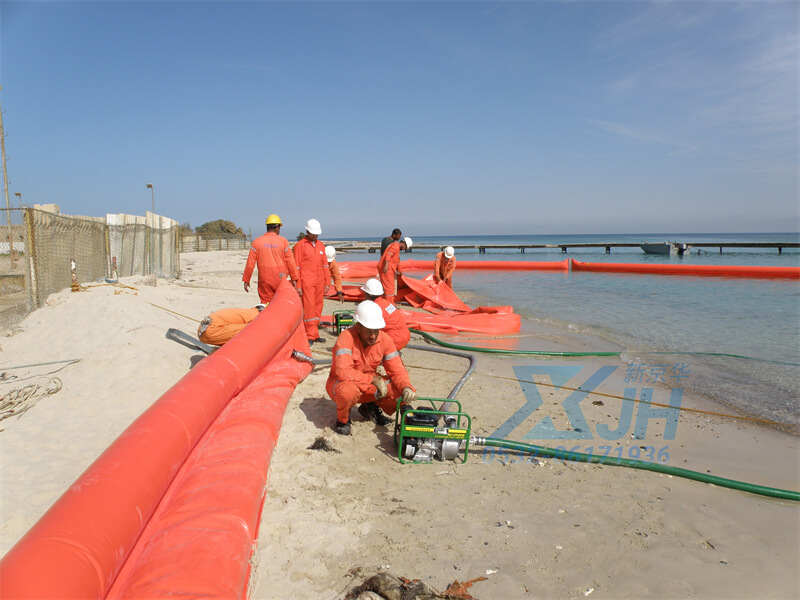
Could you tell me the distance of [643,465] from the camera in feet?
11.9

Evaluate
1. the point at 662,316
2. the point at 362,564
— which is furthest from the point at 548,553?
the point at 662,316

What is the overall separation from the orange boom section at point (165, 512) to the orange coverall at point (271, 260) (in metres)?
3.00

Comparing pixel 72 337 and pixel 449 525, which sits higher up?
pixel 72 337

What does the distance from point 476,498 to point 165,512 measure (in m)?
1.84

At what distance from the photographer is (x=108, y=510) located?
2.07 metres

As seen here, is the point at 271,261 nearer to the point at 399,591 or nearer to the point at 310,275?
the point at 310,275

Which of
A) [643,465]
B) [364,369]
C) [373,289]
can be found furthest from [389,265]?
[643,465]

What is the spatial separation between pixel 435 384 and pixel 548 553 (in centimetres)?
292

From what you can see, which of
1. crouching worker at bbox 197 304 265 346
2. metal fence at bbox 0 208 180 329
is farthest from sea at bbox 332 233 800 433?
metal fence at bbox 0 208 180 329

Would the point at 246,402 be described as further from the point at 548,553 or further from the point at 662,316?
the point at 662,316

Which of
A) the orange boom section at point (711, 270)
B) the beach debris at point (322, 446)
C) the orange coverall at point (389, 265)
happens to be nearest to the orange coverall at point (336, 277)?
the orange coverall at point (389, 265)

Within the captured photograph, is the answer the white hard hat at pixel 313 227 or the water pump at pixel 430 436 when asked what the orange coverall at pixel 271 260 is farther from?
the water pump at pixel 430 436

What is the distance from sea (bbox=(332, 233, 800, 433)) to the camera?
6.20 m

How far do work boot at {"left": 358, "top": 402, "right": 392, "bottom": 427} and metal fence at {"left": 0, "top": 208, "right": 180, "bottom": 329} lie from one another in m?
5.77
